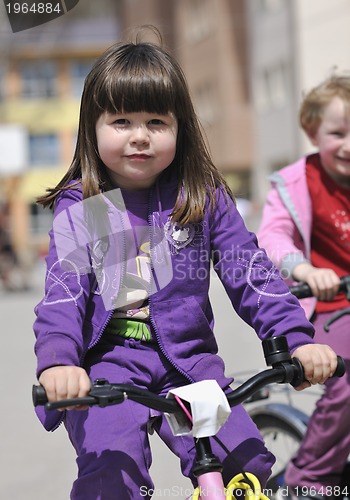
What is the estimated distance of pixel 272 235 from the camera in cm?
357

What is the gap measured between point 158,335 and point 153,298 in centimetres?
11

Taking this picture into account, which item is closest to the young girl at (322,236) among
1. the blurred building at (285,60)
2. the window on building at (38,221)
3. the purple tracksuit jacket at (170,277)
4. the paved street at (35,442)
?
the paved street at (35,442)

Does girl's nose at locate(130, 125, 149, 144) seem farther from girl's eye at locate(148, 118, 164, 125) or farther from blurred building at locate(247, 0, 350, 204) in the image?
blurred building at locate(247, 0, 350, 204)

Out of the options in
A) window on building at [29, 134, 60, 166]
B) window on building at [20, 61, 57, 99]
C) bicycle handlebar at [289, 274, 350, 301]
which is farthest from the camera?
window on building at [20, 61, 57, 99]

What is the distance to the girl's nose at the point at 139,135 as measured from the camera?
2.52 metres

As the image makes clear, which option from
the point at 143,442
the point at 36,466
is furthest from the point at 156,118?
the point at 36,466

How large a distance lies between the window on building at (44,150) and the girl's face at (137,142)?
137 feet

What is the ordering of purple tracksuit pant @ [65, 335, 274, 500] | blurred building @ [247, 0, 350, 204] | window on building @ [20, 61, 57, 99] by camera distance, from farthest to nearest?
window on building @ [20, 61, 57, 99] → blurred building @ [247, 0, 350, 204] → purple tracksuit pant @ [65, 335, 274, 500]

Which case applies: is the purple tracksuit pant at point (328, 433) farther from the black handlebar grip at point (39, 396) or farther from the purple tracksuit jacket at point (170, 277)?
the black handlebar grip at point (39, 396)

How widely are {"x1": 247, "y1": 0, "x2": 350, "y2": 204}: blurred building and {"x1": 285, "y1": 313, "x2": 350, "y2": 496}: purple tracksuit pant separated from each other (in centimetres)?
2171

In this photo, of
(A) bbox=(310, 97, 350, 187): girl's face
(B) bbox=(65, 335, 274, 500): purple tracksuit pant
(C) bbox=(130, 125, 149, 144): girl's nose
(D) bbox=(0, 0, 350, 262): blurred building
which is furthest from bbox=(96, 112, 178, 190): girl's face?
(D) bbox=(0, 0, 350, 262): blurred building

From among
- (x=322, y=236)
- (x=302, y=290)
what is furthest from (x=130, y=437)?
(x=322, y=236)

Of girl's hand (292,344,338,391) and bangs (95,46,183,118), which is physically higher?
bangs (95,46,183,118)

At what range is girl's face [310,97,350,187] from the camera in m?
3.56
